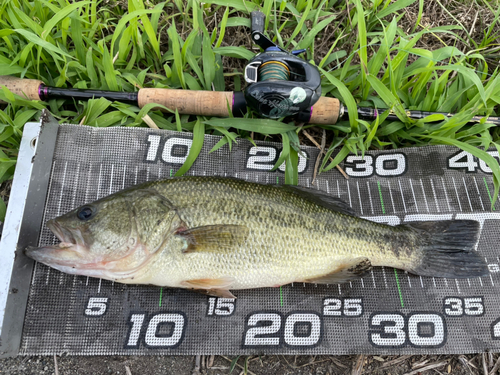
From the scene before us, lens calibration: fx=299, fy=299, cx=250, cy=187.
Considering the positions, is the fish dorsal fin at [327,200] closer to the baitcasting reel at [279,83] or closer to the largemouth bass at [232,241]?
the largemouth bass at [232,241]

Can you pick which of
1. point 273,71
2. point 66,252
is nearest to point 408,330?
point 273,71

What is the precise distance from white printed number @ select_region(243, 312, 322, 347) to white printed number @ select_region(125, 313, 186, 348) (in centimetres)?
56

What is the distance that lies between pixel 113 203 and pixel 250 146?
1.36m

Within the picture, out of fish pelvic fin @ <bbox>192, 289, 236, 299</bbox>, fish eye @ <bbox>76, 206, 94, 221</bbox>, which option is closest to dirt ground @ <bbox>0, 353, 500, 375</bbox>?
fish pelvic fin @ <bbox>192, 289, 236, 299</bbox>

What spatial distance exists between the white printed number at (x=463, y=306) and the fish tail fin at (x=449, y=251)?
250mm

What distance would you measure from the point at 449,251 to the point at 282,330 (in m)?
1.62

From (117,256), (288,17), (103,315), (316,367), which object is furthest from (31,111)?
(316,367)

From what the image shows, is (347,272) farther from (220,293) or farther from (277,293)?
(220,293)

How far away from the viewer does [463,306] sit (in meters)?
2.67

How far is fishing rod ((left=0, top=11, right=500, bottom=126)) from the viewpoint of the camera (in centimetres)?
247

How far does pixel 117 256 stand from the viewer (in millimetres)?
2121

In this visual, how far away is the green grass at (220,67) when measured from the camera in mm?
2760

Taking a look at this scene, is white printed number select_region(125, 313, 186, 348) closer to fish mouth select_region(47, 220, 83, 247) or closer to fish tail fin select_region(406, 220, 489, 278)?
fish mouth select_region(47, 220, 83, 247)

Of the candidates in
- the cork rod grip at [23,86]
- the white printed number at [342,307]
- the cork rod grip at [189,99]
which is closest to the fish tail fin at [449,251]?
the white printed number at [342,307]
